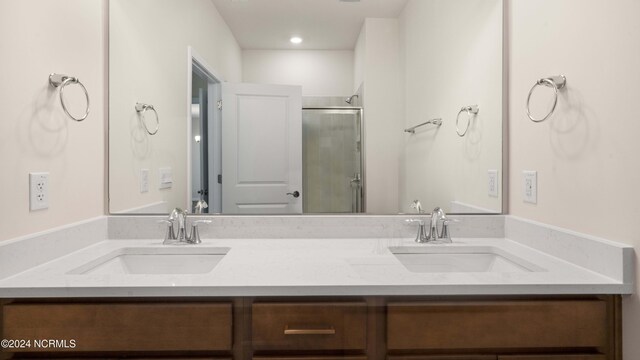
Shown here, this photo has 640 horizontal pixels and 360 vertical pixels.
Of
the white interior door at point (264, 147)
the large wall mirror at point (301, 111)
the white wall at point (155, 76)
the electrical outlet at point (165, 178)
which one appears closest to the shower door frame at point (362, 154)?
the large wall mirror at point (301, 111)

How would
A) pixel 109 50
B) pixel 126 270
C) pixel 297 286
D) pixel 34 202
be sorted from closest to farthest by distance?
pixel 297 286, pixel 34 202, pixel 126 270, pixel 109 50

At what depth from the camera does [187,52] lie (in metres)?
1.69

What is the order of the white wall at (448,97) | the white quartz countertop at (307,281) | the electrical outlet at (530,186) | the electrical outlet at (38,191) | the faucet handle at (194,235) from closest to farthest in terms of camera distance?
the white quartz countertop at (307,281) < the electrical outlet at (38,191) < the electrical outlet at (530,186) < the faucet handle at (194,235) < the white wall at (448,97)

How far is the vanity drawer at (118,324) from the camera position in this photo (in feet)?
3.33

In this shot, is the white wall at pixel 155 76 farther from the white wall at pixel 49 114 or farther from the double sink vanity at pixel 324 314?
the double sink vanity at pixel 324 314

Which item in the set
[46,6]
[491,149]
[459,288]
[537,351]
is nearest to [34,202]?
[46,6]

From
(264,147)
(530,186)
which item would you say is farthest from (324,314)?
(530,186)

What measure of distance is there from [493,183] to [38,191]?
162 centimetres

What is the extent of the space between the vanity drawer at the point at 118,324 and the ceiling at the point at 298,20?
3.57ft

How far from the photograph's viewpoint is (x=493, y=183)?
5.40ft

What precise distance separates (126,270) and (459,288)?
3.74 ft

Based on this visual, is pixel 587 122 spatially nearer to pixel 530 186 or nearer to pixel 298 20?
pixel 530 186

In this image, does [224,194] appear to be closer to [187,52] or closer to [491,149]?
[187,52]

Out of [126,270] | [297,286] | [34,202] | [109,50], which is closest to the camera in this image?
[297,286]
